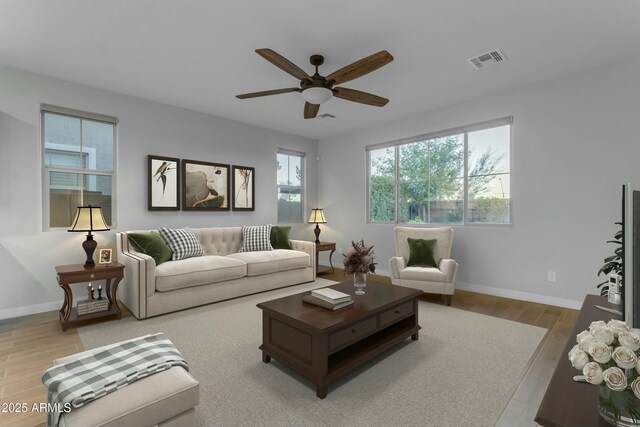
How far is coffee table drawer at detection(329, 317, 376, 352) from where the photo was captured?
6.53 ft

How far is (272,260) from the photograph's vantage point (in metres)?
4.37

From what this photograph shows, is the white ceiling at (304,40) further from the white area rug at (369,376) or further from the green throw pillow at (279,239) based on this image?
the white area rug at (369,376)

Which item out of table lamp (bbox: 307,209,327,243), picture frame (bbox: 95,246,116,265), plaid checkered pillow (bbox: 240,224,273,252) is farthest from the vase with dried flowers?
table lamp (bbox: 307,209,327,243)

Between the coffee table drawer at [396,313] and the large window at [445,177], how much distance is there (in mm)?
2403

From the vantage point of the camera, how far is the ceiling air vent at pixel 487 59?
10.1ft

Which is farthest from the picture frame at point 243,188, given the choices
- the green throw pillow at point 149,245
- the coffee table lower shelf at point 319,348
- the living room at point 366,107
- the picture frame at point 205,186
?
the coffee table lower shelf at point 319,348

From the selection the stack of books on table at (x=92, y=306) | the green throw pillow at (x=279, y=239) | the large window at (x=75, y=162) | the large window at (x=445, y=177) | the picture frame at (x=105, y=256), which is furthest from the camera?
the green throw pillow at (x=279, y=239)

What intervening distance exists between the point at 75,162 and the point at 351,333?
3.96 metres

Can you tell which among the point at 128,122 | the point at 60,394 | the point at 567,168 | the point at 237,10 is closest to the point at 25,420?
the point at 60,394

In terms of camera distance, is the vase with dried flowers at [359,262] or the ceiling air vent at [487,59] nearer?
the vase with dried flowers at [359,262]

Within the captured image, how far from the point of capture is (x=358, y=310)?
224 centimetres

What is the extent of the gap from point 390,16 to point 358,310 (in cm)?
237

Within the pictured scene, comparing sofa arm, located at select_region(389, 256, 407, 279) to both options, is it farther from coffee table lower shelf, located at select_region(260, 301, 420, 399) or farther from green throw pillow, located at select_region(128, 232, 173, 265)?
green throw pillow, located at select_region(128, 232, 173, 265)

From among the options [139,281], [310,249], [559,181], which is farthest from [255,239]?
[559,181]
